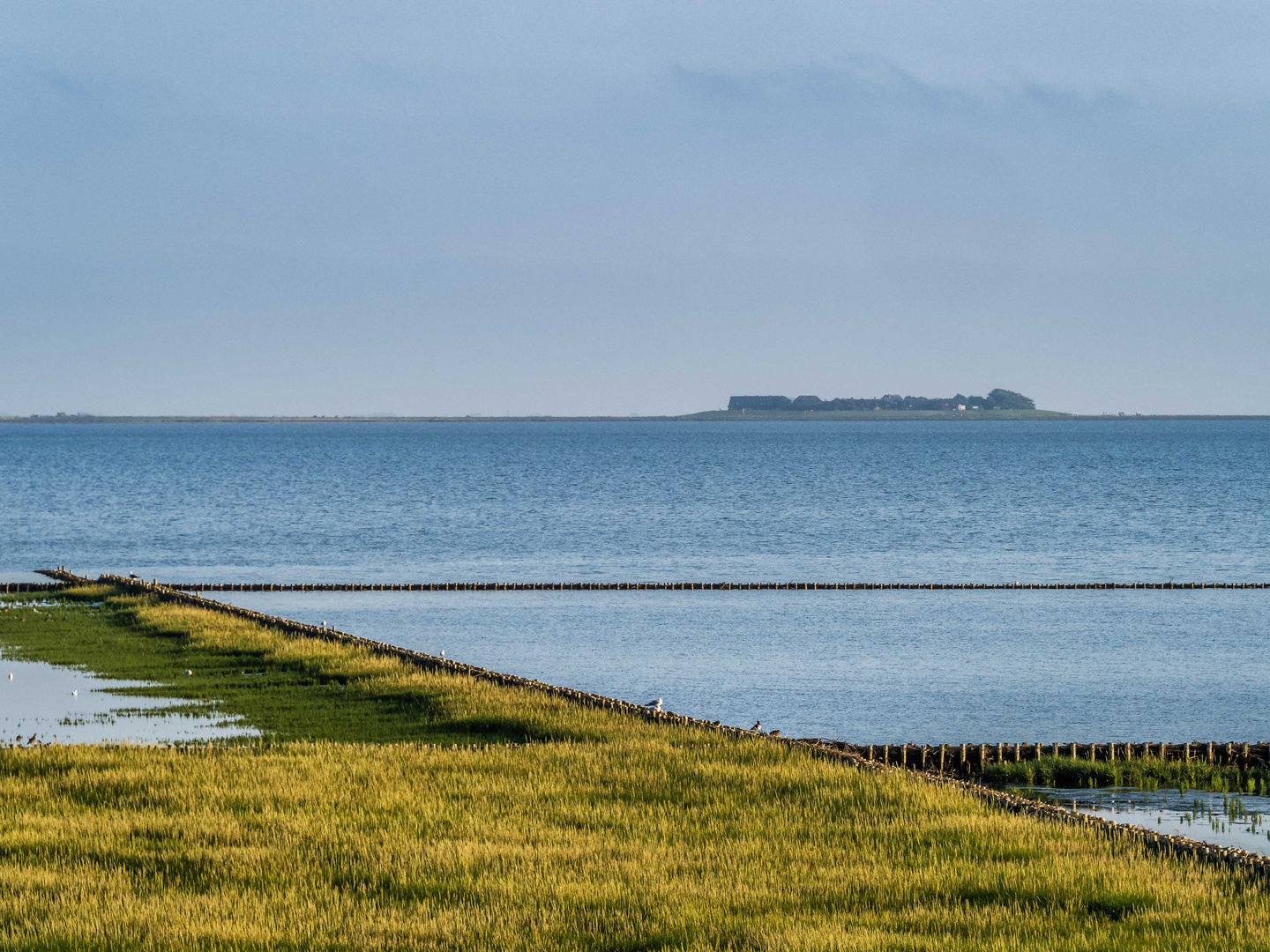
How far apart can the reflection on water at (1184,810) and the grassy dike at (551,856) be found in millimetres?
2933

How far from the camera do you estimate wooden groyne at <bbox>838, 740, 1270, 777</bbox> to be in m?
24.1

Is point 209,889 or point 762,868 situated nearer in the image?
point 209,889

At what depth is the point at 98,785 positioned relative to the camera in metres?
19.6

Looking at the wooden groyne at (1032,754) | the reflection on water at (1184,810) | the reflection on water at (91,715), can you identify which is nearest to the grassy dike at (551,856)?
the reflection on water at (91,715)

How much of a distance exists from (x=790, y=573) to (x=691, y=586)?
9553 mm

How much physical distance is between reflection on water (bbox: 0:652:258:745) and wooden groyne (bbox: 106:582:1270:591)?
27478 millimetres

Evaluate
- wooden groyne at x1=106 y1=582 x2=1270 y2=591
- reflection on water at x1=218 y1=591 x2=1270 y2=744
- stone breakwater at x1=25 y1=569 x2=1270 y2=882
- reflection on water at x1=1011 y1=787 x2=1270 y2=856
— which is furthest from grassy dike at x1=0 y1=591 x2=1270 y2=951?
wooden groyne at x1=106 y1=582 x2=1270 y2=591

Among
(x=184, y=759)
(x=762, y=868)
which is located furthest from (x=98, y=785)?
(x=762, y=868)

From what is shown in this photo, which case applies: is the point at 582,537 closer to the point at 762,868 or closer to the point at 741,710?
the point at 741,710

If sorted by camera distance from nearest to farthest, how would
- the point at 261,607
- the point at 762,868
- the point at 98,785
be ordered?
1. the point at 762,868
2. the point at 98,785
3. the point at 261,607

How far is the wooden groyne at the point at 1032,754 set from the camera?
950 inches

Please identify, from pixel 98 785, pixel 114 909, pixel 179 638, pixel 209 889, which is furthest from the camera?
pixel 179 638

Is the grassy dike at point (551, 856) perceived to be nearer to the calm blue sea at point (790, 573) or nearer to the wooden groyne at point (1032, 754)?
Result: the wooden groyne at point (1032, 754)

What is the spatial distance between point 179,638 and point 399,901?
24934 mm
